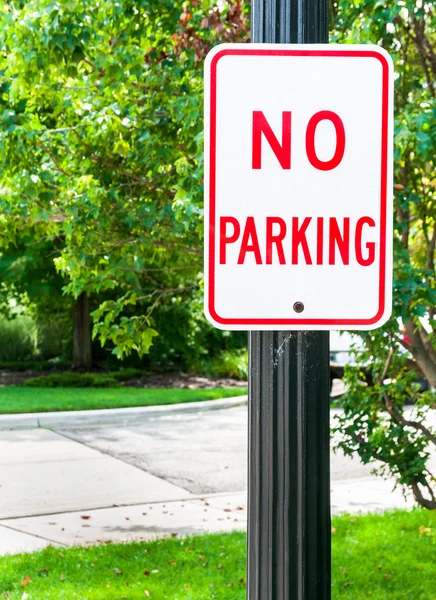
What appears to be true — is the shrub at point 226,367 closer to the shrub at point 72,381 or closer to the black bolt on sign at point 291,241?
the shrub at point 72,381

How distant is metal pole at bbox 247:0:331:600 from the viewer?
6.61 feet

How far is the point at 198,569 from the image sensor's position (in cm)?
628

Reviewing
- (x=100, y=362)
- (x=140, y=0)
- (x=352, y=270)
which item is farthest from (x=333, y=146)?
(x=100, y=362)

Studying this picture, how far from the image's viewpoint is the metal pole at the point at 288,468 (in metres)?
2.01

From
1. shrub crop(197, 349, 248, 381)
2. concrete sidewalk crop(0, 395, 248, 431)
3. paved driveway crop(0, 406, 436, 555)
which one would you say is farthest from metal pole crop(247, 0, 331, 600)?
shrub crop(197, 349, 248, 381)

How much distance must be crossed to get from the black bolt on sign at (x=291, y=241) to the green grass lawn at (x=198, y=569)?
12.5ft

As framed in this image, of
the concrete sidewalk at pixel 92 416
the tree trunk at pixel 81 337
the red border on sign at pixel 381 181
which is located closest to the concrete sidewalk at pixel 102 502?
the concrete sidewalk at pixel 92 416

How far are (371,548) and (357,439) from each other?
1.03 meters

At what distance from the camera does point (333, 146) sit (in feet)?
6.70

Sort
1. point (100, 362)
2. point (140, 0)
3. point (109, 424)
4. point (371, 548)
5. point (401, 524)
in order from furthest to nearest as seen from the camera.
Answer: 1. point (100, 362)
2. point (109, 424)
3. point (401, 524)
4. point (371, 548)
5. point (140, 0)

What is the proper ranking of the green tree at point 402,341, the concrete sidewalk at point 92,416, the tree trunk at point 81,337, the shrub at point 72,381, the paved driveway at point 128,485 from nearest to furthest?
the green tree at point 402,341, the paved driveway at point 128,485, the concrete sidewalk at point 92,416, the shrub at point 72,381, the tree trunk at point 81,337

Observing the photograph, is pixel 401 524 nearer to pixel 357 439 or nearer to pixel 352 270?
pixel 357 439

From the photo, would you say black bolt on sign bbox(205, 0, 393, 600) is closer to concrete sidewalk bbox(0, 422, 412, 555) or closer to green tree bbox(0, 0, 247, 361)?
green tree bbox(0, 0, 247, 361)

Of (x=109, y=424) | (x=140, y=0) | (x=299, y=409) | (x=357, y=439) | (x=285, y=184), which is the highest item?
(x=140, y=0)
